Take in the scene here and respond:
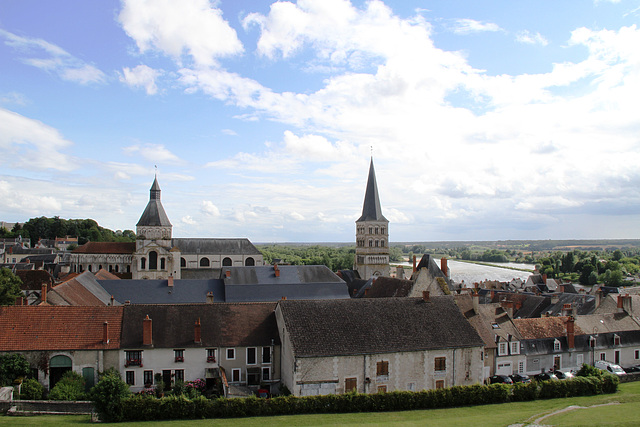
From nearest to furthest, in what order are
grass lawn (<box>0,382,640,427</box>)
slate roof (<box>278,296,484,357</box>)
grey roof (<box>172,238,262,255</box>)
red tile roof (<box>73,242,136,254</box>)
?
grass lawn (<box>0,382,640,427</box>) → slate roof (<box>278,296,484,357</box>) → red tile roof (<box>73,242,136,254</box>) → grey roof (<box>172,238,262,255</box>)

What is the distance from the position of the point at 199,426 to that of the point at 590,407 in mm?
19584

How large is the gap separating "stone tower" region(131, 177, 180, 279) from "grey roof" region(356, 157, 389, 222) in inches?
1130

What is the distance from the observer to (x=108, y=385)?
2261 cm

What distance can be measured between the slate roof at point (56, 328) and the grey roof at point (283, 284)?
68.8ft

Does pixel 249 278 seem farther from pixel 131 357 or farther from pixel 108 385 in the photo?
pixel 108 385

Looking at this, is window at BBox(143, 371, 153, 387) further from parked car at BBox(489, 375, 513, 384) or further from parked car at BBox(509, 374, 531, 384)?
parked car at BBox(509, 374, 531, 384)

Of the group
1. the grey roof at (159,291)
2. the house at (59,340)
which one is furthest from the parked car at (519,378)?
the grey roof at (159,291)

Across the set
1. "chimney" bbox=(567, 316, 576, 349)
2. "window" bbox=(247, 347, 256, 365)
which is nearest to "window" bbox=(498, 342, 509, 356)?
"chimney" bbox=(567, 316, 576, 349)

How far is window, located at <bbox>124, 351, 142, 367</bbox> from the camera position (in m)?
29.4

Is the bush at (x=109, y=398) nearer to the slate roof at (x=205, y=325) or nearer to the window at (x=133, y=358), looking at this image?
the window at (x=133, y=358)

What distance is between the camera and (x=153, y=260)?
70312 millimetres

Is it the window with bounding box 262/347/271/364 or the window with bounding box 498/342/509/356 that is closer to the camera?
the window with bounding box 262/347/271/364

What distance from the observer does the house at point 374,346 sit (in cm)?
2767

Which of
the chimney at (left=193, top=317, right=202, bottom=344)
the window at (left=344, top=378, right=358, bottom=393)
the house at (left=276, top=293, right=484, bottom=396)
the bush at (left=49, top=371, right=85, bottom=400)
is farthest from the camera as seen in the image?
the chimney at (left=193, top=317, right=202, bottom=344)
